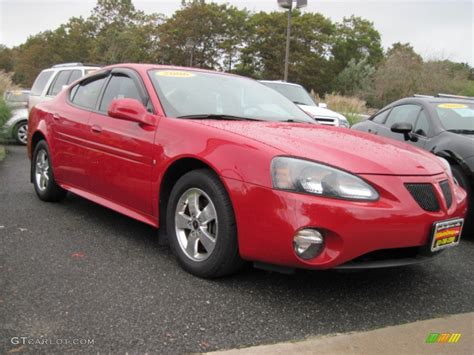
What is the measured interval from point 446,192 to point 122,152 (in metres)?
2.33

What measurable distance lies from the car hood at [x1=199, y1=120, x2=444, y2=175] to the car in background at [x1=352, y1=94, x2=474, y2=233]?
4.18 ft

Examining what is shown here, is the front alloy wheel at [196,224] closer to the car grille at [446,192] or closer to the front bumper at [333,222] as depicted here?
the front bumper at [333,222]

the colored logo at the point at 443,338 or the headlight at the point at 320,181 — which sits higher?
the headlight at the point at 320,181

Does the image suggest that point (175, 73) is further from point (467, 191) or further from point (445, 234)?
point (467, 191)

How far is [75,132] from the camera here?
4.47 metres

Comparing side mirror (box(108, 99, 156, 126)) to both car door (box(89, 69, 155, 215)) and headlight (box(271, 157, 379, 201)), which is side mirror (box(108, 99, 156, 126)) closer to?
car door (box(89, 69, 155, 215))

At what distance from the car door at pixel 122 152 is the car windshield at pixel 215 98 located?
190 millimetres

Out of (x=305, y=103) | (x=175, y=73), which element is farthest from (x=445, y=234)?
(x=305, y=103)

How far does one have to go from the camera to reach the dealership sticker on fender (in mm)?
2889

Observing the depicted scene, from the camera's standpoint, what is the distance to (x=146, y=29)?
169 ft

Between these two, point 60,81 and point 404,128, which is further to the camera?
point 60,81

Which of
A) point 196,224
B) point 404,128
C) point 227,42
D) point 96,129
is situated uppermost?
point 227,42

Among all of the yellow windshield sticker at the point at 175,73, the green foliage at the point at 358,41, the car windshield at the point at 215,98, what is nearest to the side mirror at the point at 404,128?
the car windshield at the point at 215,98

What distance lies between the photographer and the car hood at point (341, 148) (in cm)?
284
